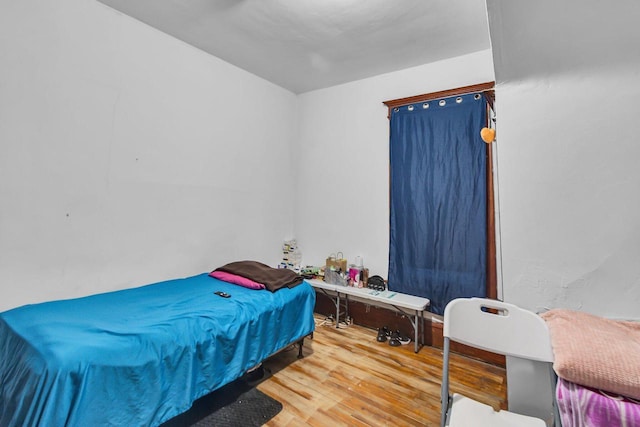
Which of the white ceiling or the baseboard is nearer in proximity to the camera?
the white ceiling

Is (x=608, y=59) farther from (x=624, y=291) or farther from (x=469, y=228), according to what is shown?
(x=469, y=228)

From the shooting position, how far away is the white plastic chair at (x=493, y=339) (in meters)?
1.15

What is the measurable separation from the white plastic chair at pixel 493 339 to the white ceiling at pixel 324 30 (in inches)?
82.7

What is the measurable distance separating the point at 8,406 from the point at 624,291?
2617 millimetres

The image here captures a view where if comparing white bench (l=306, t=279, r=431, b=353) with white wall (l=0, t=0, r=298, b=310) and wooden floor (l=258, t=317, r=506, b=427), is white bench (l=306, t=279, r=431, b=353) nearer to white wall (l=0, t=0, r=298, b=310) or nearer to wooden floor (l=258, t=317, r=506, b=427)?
wooden floor (l=258, t=317, r=506, b=427)

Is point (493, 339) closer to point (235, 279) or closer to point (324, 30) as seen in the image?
point (235, 279)

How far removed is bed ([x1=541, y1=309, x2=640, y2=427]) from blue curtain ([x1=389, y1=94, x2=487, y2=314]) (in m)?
1.67

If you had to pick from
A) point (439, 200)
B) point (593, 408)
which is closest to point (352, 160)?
point (439, 200)

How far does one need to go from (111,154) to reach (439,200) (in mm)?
2875

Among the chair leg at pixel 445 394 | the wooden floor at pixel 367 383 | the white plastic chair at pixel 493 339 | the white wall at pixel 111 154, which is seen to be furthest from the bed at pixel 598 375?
the white wall at pixel 111 154

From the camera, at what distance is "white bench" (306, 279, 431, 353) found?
8.67 ft

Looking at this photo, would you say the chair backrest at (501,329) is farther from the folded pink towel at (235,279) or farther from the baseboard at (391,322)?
the folded pink towel at (235,279)

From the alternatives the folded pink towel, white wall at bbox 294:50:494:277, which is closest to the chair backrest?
the folded pink towel

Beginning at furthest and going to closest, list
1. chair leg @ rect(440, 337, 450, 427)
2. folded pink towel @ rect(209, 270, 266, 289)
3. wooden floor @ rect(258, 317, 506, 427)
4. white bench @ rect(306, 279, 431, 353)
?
white bench @ rect(306, 279, 431, 353) < folded pink towel @ rect(209, 270, 266, 289) < wooden floor @ rect(258, 317, 506, 427) < chair leg @ rect(440, 337, 450, 427)
